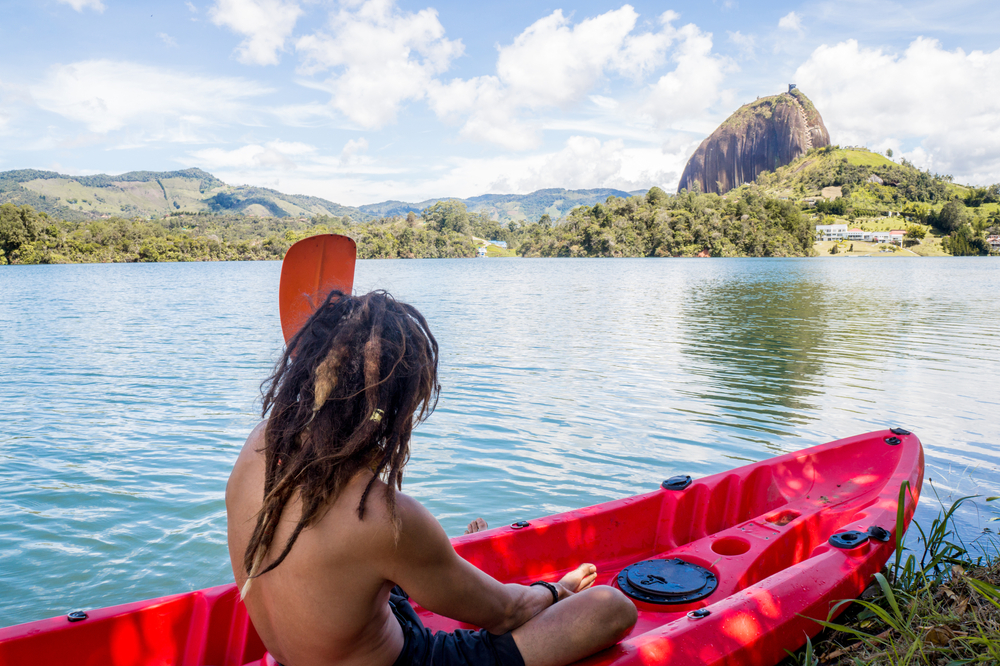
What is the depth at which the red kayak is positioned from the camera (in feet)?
7.27

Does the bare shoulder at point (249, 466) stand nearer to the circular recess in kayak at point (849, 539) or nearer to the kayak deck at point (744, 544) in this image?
→ the kayak deck at point (744, 544)

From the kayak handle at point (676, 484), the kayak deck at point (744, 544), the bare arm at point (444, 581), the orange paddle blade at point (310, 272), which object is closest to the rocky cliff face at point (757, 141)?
the kayak deck at point (744, 544)

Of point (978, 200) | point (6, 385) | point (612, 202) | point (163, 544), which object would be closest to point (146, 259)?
point (612, 202)

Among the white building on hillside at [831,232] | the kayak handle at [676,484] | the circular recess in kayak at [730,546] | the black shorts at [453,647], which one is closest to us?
the black shorts at [453,647]

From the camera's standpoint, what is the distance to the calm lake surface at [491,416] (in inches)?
188

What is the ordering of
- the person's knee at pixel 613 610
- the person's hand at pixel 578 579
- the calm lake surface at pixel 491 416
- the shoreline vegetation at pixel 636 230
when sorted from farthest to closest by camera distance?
the shoreline vegetation at pixel 636 230
the calm lake surface at pixel 491 416
the person's hand at pixel 578 579
the person's knee at pixel 613 610

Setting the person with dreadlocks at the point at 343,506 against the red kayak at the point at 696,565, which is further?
the red kayak at the point at 696,565

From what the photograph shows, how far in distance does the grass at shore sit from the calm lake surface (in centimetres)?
206

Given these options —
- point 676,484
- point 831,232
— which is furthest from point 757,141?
point 676,484

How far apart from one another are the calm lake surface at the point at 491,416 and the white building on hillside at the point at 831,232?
256 ft

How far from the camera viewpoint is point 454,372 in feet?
34.1

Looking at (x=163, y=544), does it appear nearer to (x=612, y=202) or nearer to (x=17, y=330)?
(x=17, y=330)

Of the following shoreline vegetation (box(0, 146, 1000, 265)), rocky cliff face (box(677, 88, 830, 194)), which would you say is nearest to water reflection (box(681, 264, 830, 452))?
shoreline vegetation (box(0, 146, 1000, 265))

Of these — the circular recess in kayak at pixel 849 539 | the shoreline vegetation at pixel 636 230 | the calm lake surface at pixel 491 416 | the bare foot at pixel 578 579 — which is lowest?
the calm lake surface at pixel 491 416
